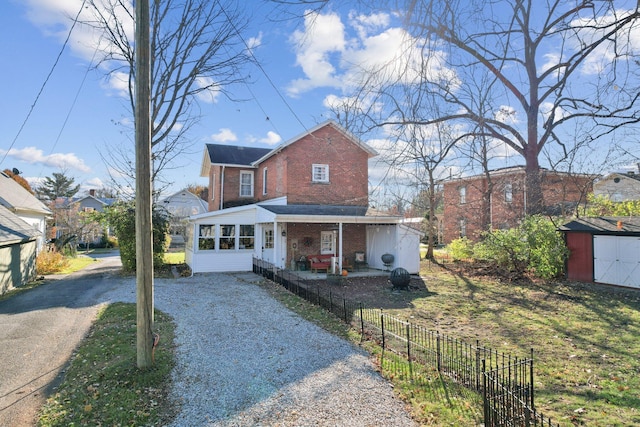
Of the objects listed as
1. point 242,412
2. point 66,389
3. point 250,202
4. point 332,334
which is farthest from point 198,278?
point 242,412

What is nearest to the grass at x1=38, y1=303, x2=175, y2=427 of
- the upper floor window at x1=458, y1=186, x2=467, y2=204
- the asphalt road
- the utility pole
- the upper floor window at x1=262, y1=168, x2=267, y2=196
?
the asphalt road

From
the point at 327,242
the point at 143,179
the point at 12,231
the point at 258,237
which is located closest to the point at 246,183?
the point at 258,237

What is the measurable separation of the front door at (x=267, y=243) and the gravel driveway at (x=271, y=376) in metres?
9.21

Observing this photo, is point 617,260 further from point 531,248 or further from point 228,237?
point 228,237

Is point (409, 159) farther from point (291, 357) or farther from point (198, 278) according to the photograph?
point (198, 278)

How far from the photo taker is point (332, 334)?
27.3ft

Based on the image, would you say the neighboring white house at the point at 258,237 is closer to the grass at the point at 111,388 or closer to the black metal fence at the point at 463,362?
the black metal fence at the point at 463,362

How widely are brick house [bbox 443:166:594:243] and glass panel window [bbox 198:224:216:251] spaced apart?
1577 centimetres

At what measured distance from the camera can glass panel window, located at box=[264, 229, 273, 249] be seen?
781 inches

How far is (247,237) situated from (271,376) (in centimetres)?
1370

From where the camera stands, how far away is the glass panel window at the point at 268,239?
19828mm

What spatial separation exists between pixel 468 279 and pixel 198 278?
13.8 metres

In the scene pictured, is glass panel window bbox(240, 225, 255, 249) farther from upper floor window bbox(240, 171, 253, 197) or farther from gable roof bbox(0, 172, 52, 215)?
gable roof bbox(0, 172, 52, 215)

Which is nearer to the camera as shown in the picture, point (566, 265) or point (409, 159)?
point (409, 159)
